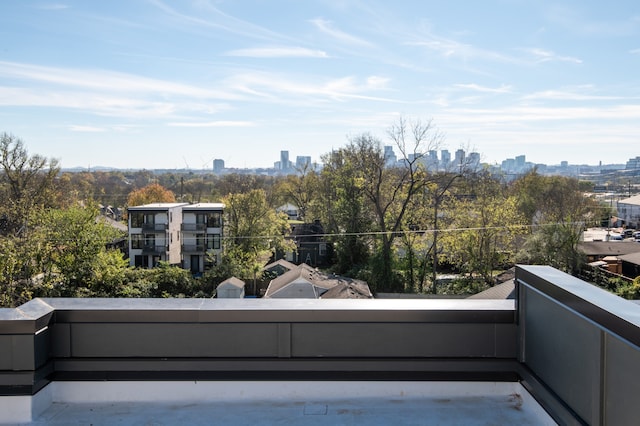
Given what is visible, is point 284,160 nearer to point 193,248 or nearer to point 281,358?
point 193,248

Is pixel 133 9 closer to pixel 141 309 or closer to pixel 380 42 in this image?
pixel 141 309

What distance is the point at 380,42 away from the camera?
112 feet

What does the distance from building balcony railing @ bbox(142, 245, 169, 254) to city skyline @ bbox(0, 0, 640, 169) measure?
7.48m

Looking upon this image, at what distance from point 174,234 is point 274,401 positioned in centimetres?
2999

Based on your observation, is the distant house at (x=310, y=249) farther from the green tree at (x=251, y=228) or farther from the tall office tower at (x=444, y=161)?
the tall office tower at (x=444, y=161)

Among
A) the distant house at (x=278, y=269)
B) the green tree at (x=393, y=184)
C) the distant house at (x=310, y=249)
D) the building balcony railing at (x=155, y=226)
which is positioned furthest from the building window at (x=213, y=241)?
the green tree at (x=393, y=184)

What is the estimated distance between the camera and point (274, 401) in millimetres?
2602

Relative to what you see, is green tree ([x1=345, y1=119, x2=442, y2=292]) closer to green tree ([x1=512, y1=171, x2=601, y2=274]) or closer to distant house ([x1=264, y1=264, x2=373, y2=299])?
distant house ([x1=264, y1=264, x2=373, y2=299])

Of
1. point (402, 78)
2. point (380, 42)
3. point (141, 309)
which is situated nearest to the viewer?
point (141, 309)

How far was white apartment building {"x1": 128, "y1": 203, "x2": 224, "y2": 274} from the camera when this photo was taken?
101 feet

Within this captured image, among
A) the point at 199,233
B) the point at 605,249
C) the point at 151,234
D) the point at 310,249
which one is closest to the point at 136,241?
Answer: the point at 151,234

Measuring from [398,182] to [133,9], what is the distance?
14993 mm

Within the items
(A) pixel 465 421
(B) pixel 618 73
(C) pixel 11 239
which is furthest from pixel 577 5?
(B) pixel 618 73

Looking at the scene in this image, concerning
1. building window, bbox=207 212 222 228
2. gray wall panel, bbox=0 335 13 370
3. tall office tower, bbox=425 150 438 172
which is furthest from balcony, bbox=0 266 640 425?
building window, bbox=207 212 222 228
